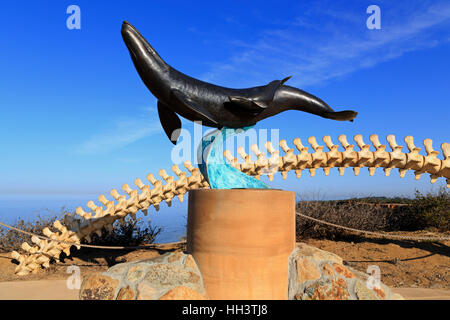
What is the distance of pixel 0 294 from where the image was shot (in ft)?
18.4

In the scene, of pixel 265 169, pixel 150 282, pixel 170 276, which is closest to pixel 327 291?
pixel 170 276

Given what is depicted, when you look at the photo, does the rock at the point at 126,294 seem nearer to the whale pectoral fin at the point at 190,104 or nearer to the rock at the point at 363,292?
the whale pectoral fin at the point at 190,104

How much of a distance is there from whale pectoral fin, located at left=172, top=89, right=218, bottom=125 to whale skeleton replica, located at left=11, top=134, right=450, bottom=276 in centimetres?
395

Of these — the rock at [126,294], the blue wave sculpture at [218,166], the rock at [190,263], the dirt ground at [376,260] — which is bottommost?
the dirt ground at [376,260]

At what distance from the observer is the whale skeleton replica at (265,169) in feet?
25.5

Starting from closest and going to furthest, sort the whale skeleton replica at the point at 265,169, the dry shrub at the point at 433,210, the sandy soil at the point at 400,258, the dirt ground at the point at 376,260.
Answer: the sandy soil at the point at 400,258 < the dirt ground at the point at 376,260 < the whale skeleton replica at the point at 265,169 < the dry shrub at the point at 433,210

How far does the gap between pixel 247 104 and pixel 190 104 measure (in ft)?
2.35

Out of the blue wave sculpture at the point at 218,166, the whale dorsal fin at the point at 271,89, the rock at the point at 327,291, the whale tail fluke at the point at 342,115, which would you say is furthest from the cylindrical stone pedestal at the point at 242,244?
the whale tail fluke at the point at 342,115

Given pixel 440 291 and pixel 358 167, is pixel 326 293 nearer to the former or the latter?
pixel 440 291

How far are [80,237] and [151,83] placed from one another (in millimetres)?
Result: 5484
